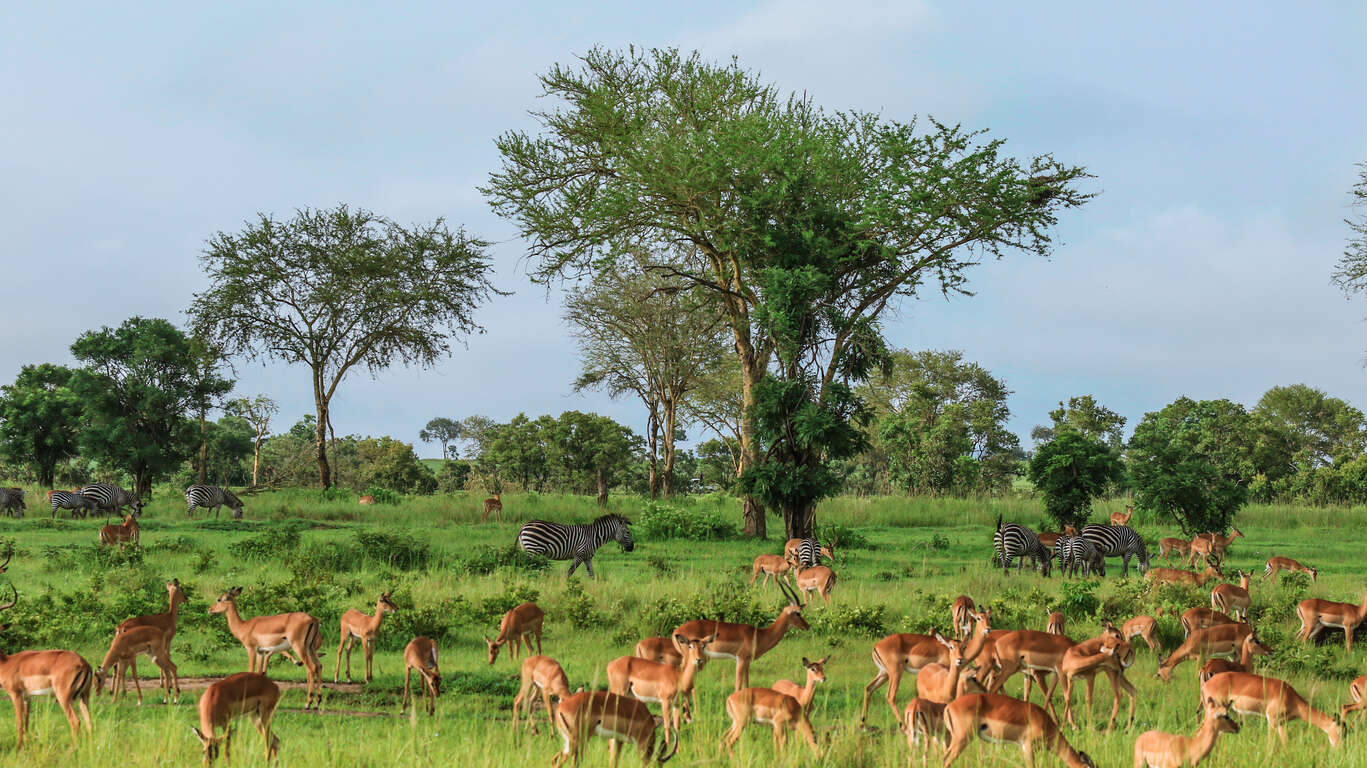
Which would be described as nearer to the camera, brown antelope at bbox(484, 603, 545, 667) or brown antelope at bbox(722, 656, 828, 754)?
brown antelope at bbox(722, 656, 828, 754)

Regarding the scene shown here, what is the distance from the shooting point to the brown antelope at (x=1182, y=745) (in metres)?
7.21

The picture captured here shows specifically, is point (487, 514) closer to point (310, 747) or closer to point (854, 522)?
point (854, 522)

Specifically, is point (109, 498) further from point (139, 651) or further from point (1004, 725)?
point (1004, 725)

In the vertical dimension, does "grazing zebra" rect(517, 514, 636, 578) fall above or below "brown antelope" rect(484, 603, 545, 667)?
above

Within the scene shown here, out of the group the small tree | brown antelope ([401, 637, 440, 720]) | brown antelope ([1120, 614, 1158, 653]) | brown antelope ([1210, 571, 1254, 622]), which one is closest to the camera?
brown antelope ([401, 637, 440, 720])

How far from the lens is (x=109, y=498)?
3266 centimetres

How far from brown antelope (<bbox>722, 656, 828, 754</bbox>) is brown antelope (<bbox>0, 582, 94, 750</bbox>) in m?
5.43

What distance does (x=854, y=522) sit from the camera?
34.0m

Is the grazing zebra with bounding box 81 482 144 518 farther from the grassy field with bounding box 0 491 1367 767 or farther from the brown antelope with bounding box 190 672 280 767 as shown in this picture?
the brown antelope with bounding box 190 672 280 767

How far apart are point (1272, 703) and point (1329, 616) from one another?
6.94 meters

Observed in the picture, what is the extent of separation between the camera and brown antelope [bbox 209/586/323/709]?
1063 cm

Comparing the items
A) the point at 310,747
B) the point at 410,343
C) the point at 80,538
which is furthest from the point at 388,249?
the point at 310,747

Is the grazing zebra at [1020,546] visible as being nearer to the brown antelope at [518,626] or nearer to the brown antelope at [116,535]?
the brown antelope at [518,626]

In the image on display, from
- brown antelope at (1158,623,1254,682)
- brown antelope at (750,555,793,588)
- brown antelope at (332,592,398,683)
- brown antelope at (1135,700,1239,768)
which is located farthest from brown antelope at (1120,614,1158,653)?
brown antelope at (332,592,398,683)
